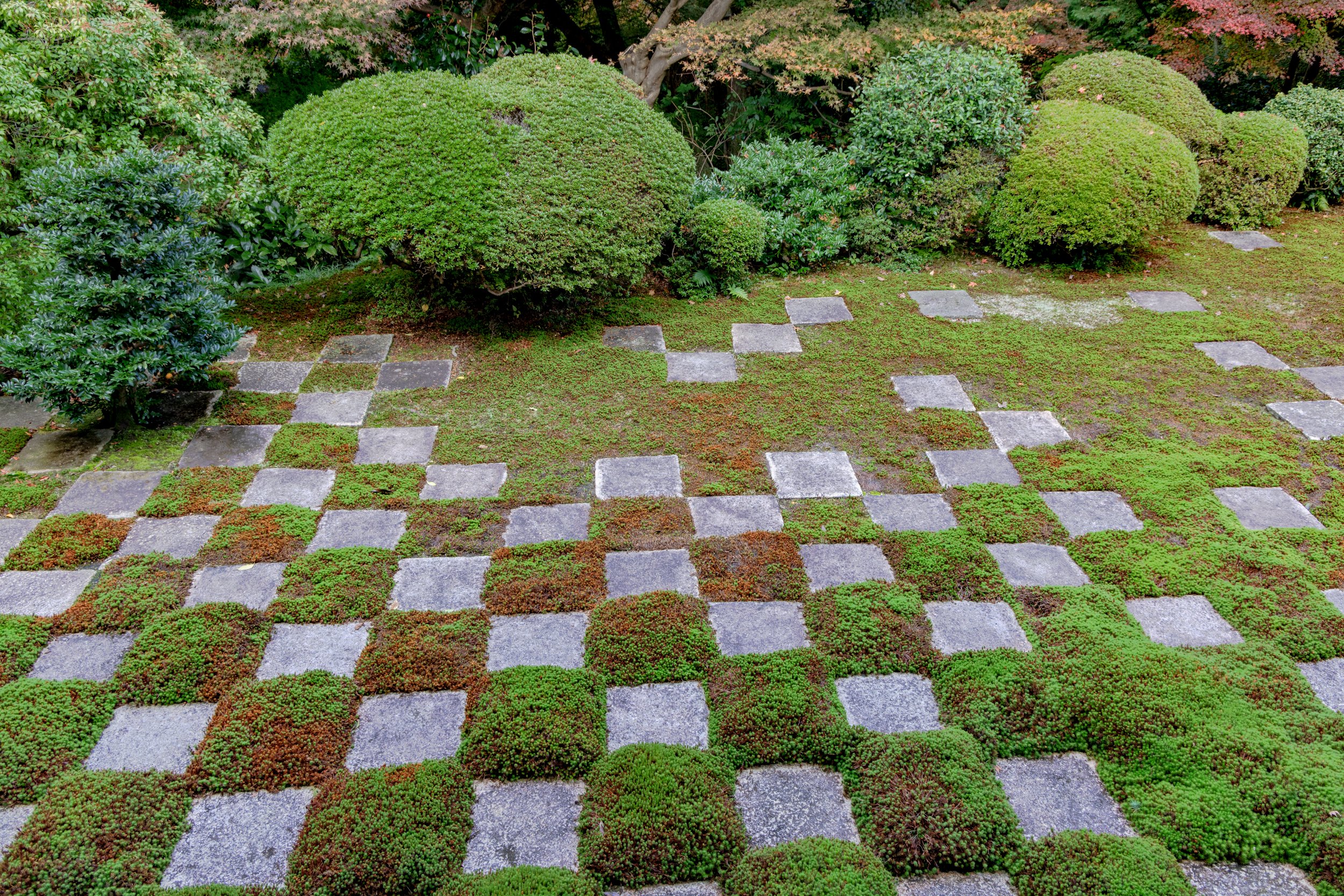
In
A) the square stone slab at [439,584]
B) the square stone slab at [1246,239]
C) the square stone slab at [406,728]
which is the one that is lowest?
the square stone slab at [406,728]

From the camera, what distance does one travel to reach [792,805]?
3016 mm

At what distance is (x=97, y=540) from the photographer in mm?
4145

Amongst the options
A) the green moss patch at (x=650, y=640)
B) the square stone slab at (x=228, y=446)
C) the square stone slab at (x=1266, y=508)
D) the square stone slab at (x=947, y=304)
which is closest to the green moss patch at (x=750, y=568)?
the green moss patch at (x=650, y=640)

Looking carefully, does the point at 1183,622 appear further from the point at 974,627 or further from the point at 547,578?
the point at 547,578

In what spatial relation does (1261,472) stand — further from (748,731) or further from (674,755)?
(674,755)

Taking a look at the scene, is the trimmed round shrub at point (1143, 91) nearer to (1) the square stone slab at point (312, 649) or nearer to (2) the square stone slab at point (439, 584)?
(2) the square stone slab at point (439, 584)

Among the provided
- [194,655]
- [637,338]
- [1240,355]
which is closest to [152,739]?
[194,655]

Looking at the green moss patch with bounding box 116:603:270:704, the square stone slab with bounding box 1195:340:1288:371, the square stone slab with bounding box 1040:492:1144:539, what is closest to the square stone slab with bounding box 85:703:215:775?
the green moss patch with bounding box 116:603:270:704

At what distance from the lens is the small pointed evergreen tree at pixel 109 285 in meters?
4.45

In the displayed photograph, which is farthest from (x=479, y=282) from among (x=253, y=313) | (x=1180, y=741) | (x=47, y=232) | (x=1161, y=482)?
(x=1180, y=741)

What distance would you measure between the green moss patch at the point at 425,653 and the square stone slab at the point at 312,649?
0.06 m

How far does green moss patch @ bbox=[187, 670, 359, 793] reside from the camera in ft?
10.0

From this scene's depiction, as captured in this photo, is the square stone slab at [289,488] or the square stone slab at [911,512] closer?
the square stone slab at [911,512]

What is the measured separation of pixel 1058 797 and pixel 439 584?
2.62m
